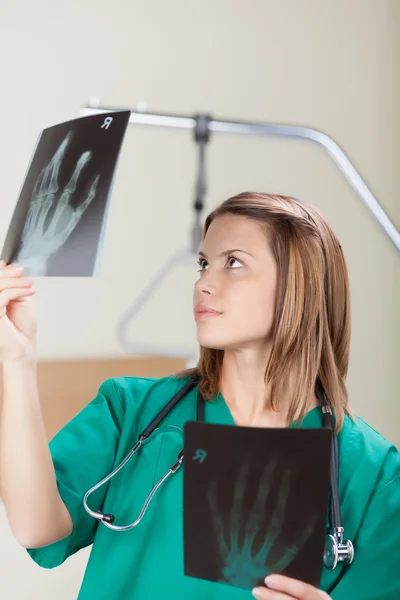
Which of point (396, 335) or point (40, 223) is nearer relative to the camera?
point (40, 223)

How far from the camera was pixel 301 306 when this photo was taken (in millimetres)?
1177

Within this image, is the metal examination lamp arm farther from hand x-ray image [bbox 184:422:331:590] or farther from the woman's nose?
hand x-ray image [bbox 184:422:331:590]

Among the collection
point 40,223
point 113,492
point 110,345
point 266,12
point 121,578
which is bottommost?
point 121,578

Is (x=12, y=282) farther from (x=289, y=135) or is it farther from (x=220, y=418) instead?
(x=289, y=135)

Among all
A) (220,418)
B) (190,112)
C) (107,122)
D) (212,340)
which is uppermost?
(190,112)

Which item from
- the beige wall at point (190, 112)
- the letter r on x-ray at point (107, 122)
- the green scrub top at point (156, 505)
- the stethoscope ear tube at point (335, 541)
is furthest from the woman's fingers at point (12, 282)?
the beige wall at point (190, 112)

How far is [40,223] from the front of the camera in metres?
1.01

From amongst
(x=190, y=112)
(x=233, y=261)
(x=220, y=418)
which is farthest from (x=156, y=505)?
(x=190, y=112)

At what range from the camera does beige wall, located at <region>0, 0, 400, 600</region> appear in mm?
1848

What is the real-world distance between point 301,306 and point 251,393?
17 centimetres

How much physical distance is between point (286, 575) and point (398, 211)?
4.92 feet

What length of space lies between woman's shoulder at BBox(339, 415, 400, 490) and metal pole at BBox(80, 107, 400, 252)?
390mm

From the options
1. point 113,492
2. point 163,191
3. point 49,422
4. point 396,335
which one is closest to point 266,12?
point 163,191

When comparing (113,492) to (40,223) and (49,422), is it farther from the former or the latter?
(49,422)
